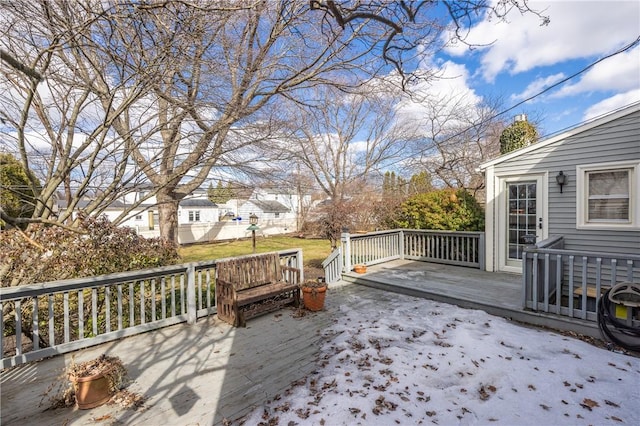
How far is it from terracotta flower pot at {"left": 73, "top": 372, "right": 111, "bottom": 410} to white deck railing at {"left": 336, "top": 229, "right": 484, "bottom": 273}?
194 inches

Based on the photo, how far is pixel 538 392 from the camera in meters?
2.42

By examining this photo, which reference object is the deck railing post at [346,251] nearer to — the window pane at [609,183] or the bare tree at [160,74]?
the bare tree at [160,74]

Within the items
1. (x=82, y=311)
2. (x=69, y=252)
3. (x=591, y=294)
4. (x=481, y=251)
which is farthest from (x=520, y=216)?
(x=69, y=252)

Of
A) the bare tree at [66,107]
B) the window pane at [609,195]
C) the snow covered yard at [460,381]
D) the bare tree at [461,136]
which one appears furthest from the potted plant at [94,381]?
the bare tree at [461,136]

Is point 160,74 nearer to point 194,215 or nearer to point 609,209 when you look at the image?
point 609,209

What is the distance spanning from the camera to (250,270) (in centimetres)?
460

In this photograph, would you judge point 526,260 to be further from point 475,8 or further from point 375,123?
point 375,123

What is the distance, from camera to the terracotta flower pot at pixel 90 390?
2270 millimetres

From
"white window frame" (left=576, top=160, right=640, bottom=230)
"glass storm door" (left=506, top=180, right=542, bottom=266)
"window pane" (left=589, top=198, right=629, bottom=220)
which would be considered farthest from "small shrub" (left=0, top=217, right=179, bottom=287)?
"window pane" (left=589, top=198, right=629, bottom=220)

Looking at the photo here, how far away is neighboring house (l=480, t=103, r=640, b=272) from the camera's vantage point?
15.7 ft

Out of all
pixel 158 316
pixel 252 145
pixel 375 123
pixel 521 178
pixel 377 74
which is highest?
pixel 375 123

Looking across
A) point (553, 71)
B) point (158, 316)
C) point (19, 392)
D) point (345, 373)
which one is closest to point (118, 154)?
point (158, 316)

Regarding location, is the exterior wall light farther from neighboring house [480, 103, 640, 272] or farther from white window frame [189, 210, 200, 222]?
white window frame [189, 210, 200, 222]

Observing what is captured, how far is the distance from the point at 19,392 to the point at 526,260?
5705 mm
